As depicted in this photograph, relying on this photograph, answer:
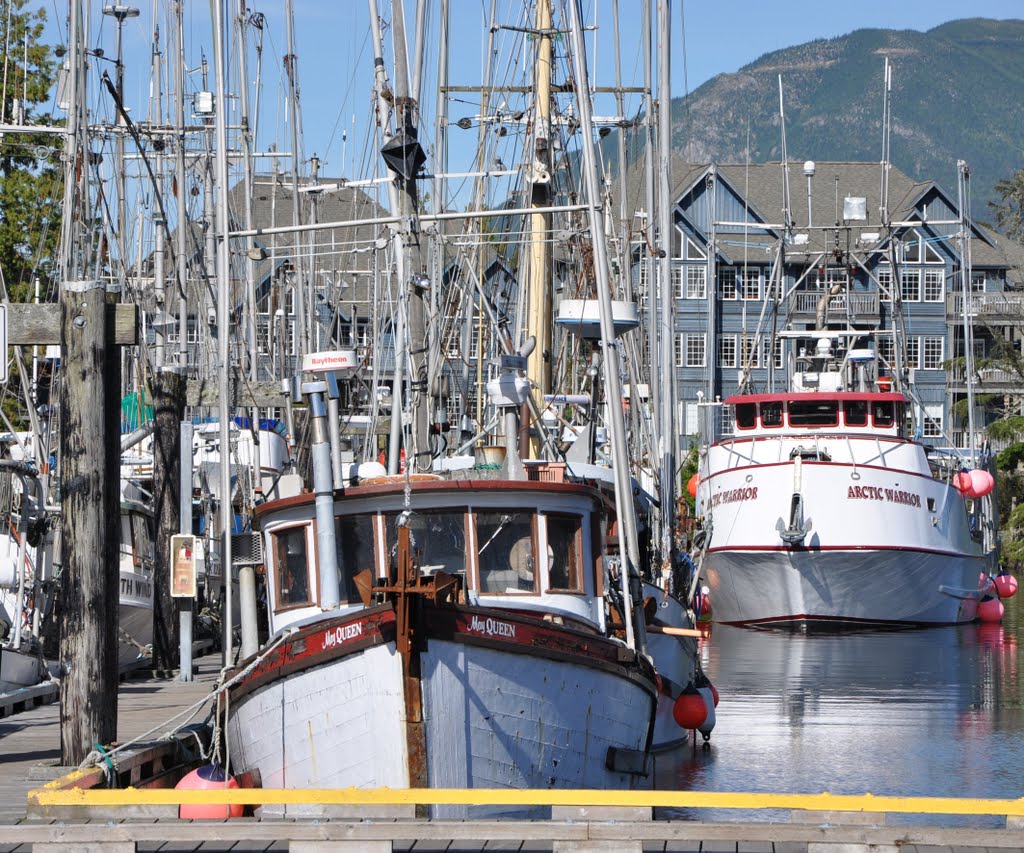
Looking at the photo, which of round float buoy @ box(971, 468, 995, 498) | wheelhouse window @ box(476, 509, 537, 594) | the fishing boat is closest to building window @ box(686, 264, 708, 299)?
round float buoy @ box(971, 468, 995, 498)

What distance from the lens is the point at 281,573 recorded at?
14117 mm

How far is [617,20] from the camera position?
90.8 feet

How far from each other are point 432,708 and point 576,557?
7.95ft

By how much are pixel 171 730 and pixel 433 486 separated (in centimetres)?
329

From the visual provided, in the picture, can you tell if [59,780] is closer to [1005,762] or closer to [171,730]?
[171,730]

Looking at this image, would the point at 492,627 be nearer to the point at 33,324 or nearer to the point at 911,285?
the point at 33,324

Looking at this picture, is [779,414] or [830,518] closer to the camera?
[830,518]

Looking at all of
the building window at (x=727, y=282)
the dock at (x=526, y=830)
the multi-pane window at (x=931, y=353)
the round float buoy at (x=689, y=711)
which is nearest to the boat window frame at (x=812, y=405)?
the round float buoy at (x=689, y=711)

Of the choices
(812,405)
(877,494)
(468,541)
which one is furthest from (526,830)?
(812,405)

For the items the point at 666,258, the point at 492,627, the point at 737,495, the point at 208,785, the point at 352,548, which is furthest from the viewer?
the point at 737,495

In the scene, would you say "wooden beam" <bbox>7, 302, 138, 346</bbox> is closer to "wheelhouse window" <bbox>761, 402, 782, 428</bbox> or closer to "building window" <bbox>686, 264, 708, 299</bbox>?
"wheelhouse window" <bbox>761, 402, 782, 428</bbox>

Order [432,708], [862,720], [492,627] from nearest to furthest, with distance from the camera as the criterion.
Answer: [432,708]
[492,627]
[862,720]

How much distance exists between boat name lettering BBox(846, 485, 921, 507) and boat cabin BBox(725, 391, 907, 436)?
1.65 m

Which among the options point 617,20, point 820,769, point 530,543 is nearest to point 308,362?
point 530,543
